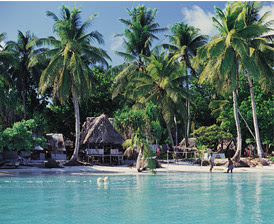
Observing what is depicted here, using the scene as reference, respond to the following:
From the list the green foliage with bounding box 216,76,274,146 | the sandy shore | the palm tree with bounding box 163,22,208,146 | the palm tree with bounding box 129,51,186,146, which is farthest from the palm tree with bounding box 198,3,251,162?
the palm tree with bounding box 163,22,208,146

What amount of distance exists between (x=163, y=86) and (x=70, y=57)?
24.5 feet

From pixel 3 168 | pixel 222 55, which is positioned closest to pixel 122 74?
pixel 222 55

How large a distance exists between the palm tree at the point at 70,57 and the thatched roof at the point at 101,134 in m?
1.57

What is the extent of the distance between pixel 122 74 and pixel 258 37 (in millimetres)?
11117

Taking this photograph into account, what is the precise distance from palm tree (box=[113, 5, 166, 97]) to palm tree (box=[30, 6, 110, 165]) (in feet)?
17.9

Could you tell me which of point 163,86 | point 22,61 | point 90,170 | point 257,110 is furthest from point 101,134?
point 257,110

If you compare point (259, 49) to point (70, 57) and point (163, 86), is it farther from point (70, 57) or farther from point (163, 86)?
point (70, 57)

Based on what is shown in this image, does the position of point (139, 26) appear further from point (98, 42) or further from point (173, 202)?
point (173, 202)

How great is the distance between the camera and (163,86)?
27422mm

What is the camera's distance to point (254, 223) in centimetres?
627

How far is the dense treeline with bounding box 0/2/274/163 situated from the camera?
75.3 feet

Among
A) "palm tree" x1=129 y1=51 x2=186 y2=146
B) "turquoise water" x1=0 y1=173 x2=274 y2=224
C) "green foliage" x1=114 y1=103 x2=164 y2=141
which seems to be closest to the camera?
"turquoise water" x1=0 y1=173 x2=274 y2=224

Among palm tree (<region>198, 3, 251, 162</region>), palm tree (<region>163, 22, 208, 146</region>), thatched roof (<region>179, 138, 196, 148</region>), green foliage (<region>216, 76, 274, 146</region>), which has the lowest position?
thatched roof (<region>179, 138, 196, 148</region>)

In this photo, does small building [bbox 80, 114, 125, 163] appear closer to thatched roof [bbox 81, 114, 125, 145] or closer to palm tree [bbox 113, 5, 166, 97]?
thatched roof [bbox 81, 114, 125, 145]
